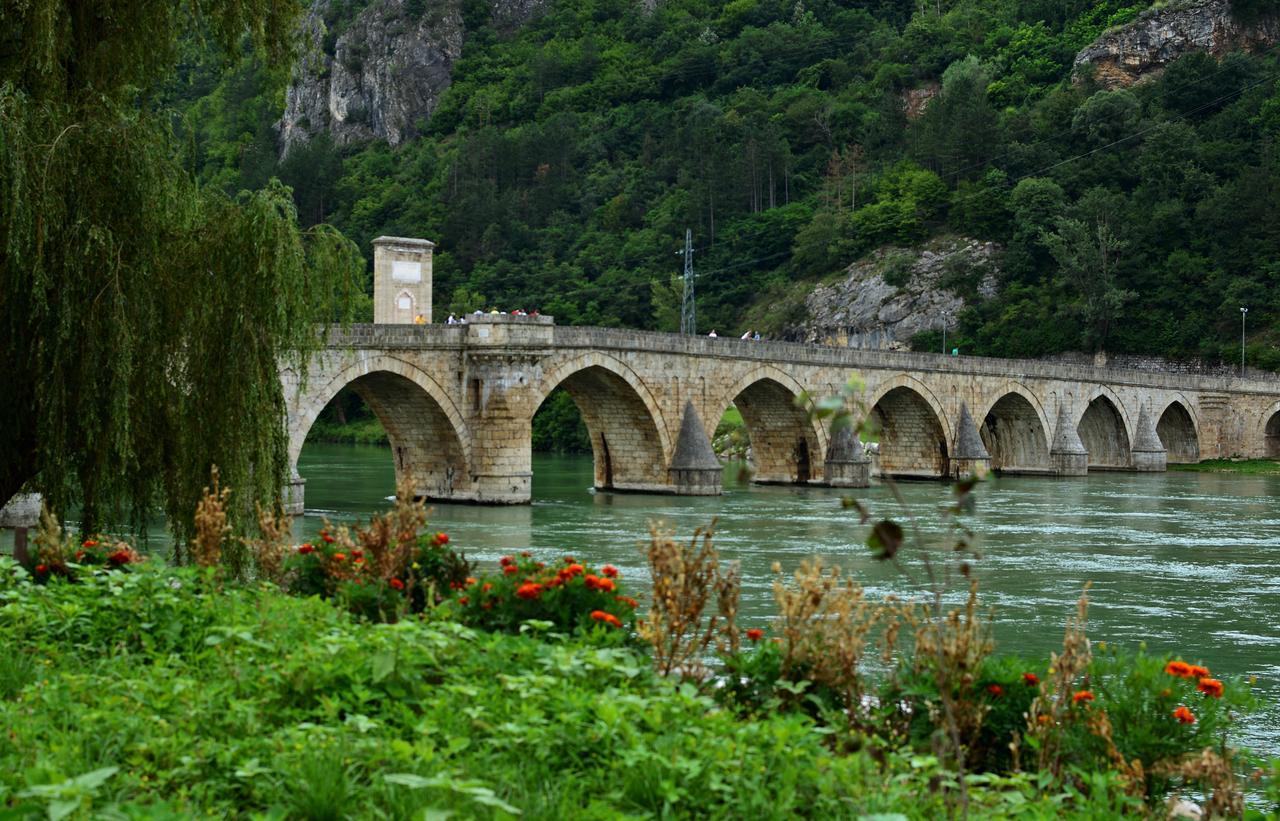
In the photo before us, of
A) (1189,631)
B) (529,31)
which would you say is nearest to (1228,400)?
(1189,631)

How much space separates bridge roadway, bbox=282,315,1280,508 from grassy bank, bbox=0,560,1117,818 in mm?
15184

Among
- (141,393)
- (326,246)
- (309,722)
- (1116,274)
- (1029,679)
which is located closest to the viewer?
(309,722)

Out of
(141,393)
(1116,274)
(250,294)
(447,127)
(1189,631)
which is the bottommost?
(1189,631)

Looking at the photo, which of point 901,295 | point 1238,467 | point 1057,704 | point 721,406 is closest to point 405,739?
point 1057,704

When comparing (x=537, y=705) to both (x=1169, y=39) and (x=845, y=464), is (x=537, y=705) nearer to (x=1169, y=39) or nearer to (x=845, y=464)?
(x=845, y=464)

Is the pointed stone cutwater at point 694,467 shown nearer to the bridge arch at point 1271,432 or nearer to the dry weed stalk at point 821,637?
the bridge arch at point 1271,432

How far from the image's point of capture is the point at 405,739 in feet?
21.4

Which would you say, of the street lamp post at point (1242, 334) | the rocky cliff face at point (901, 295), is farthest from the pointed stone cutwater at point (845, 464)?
the rocky cliff face at point (901, 295)

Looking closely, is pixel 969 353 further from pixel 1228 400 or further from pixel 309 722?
pixel 309 722

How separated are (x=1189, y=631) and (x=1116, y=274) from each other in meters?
63.7

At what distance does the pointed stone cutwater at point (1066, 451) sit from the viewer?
58219 mm

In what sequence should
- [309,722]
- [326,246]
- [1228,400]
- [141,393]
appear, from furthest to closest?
[1228,400] → [326,246] → [141,393] → [309,722]

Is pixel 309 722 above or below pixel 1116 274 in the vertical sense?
below

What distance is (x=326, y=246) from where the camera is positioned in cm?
1464
